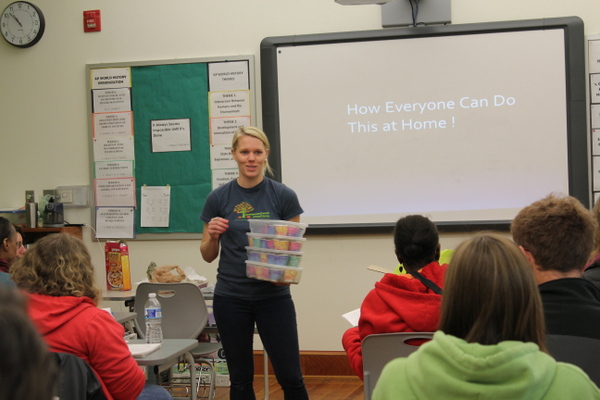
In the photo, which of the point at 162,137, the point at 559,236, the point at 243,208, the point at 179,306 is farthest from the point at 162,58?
the point at 559,236

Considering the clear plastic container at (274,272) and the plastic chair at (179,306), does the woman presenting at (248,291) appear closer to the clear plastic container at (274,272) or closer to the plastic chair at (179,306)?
the clear plastic container at (274,272)

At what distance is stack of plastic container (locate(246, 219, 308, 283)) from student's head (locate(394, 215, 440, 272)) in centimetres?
62

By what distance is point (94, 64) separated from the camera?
479cm

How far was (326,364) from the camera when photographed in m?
4.52

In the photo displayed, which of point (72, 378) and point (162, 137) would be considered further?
point (162, 137)

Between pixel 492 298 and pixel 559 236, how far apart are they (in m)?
0.77

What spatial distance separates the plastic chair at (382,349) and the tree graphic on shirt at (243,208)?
998 mm

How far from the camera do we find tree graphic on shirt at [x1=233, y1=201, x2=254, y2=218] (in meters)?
2.80

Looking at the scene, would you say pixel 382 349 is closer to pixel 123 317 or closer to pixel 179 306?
pixel 123 317

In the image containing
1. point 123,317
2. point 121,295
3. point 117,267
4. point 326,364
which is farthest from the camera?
point 326,364

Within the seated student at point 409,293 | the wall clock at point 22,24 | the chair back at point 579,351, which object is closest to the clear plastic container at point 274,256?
the seated student at point 409,293

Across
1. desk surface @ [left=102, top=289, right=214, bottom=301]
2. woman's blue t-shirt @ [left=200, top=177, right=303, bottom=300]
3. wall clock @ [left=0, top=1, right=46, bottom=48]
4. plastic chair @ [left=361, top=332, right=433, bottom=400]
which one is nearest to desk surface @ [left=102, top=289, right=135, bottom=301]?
desk surface @ [left=102, top=289, right=214, bottom=301]

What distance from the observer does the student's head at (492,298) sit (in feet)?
3.80

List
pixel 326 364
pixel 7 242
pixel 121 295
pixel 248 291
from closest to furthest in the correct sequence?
1. pixel 248 291
2. pixel 7 242
3. pixel 121 295
4. pixel 326 364
